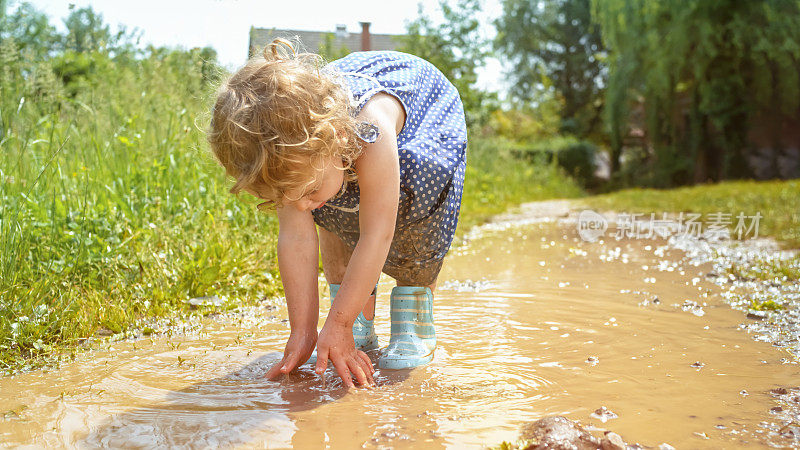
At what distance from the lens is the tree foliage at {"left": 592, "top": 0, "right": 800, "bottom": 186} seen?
1195 cm

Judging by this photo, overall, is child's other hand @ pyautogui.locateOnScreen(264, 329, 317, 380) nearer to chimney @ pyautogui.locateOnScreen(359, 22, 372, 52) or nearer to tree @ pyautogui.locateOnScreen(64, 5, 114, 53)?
tree @ pyautogui.locateOnScreen(64, 5, 114, 53)

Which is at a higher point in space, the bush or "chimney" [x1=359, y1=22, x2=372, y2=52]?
"chimney" [x1=359, y1=22, x2=372, y2=52]

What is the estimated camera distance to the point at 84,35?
3.73m

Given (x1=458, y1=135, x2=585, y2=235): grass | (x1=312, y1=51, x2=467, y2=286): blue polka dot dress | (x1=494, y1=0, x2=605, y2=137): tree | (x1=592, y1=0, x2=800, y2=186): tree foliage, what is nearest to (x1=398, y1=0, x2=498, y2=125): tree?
(x1=458, y1=135, x2=585, y2=235): grass

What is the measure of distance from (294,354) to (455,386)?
47cm

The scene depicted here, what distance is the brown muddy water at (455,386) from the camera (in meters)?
1.49

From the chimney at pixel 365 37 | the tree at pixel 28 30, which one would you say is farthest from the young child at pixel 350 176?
the chimney at pixel 365 37

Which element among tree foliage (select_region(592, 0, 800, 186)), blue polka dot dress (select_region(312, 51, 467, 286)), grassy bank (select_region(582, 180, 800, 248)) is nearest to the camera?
blue polka dot dress (select_region(312, 51, 467, 286))

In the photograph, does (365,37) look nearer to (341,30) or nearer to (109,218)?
(341,30)

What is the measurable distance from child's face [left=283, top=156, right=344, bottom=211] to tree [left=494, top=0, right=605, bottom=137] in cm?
2480

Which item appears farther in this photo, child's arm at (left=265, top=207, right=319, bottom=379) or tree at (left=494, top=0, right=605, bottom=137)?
tree at (left=494, top=0, right=605, bottom=137)

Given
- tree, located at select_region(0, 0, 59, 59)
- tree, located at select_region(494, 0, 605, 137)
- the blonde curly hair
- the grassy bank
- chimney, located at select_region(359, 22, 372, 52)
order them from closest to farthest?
the blonde curly hair
tree, located at select_region(0, 0, 59, 59)
the grassy bank
chimney, located at select_region(359, 22, 372, 52)
tree, located at select_region(494, 0, 605, 137)

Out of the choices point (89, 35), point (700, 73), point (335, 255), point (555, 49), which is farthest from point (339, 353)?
point (555, 49)

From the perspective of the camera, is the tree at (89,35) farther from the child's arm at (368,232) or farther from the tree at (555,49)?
the tree at (555,49)
